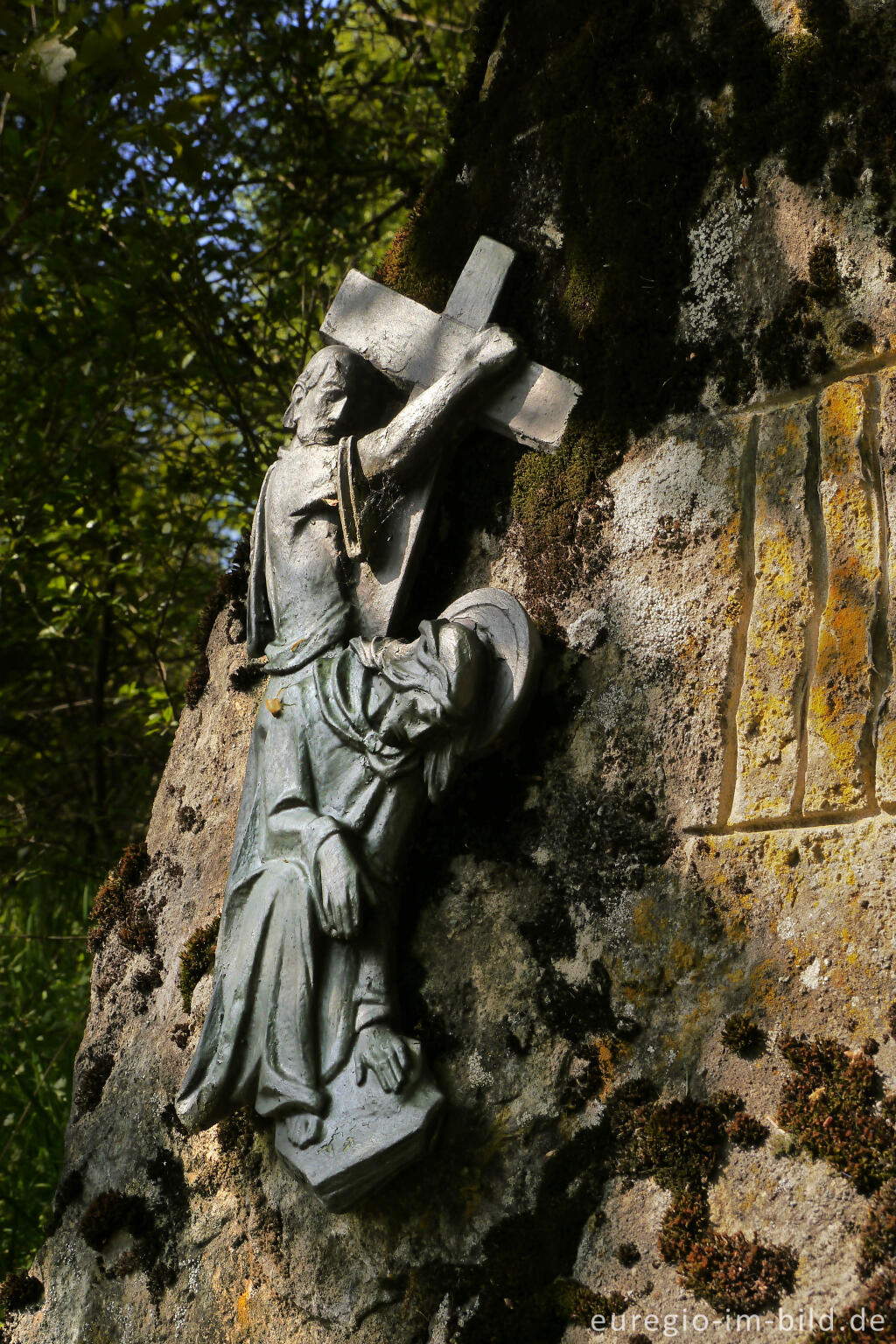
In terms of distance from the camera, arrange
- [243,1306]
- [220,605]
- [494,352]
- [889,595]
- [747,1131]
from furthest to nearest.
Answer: [220,605] → [494,352] → [243,1306] → [889,595] → [747,1131]

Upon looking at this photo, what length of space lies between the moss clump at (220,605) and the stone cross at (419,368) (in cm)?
80

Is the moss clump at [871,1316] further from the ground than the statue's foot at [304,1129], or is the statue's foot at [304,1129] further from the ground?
the statue's foot at [304,1129]

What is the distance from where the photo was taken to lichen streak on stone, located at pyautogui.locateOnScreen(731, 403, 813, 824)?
105 inches

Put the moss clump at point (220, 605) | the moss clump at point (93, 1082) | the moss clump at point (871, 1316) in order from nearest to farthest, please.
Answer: the moss clump at point (871, 1316), the moss clump at point (93, 1082), the moss clump at point (220, 605)

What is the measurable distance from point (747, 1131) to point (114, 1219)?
1.79m

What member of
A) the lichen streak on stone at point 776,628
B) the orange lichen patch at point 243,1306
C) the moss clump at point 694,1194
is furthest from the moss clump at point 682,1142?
the orange lichen patch at point 243,1306

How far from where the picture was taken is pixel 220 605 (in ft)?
13.2

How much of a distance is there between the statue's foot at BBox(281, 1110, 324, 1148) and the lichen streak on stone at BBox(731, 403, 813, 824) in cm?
117

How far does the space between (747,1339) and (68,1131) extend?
2165 millimetres

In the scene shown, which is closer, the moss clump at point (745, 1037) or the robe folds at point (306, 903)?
the moss clump at point (745, 1037)

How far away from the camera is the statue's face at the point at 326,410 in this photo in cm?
337

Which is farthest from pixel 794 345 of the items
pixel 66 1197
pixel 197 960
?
pixel 66 1197

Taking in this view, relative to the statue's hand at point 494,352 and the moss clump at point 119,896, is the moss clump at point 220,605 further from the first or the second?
the statue's hand at point 494,352

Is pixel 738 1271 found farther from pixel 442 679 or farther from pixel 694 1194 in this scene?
pixel 442 679
